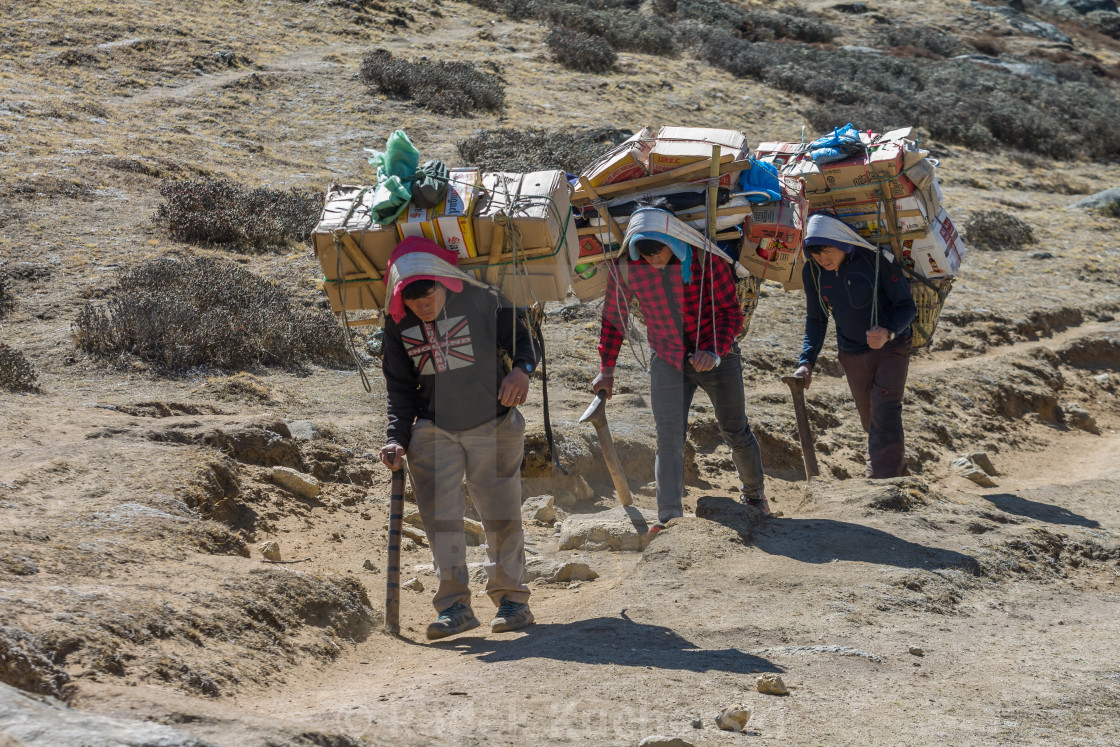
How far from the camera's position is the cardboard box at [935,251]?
6664mm

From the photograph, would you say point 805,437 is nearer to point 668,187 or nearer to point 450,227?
point 668,187

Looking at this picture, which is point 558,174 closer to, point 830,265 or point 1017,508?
point 830,265

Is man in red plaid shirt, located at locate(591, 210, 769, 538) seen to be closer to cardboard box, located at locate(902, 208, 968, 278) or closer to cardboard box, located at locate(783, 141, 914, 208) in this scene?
cardboard box, located at locate(783, 141, 914, 208)

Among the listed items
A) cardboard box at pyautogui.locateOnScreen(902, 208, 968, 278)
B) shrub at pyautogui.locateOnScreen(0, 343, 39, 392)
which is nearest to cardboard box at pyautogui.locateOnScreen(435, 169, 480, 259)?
→ cardboard box at pyautogui.locateOnScreen(902, 208, 968, 278)

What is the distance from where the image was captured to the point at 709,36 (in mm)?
24859

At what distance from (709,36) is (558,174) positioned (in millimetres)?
21591

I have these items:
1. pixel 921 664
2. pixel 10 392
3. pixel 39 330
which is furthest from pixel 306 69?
pixel 921 664

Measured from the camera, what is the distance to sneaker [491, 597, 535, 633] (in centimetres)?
464

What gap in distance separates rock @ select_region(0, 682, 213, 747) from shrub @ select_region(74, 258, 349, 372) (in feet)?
17.3

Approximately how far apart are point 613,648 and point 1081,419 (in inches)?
298

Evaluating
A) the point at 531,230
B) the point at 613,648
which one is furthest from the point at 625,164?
the point at 613,648

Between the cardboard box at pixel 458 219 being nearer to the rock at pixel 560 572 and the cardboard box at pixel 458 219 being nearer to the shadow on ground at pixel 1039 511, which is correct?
the rock at pixel 560 572

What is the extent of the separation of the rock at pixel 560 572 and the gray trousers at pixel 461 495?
2.90 ft

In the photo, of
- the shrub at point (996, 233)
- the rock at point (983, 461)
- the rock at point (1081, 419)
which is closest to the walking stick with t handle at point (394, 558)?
the rock at point (983, 461)
